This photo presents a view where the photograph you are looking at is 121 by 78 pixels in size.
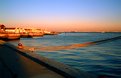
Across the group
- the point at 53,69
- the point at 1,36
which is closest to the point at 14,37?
the point at 1,36

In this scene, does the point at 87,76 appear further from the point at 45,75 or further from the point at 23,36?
the point at 23,36

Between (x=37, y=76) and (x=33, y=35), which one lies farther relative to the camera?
(x=33, y=35)

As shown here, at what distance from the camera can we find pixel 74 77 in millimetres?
7062

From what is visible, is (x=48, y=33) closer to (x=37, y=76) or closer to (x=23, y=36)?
(x=23, y=36)

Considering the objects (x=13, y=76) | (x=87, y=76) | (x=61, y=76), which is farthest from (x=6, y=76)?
(x=87, y=76)

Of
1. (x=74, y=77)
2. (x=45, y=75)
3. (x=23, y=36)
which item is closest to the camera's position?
(x=74, y=77)

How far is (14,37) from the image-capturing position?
7581 centimetres

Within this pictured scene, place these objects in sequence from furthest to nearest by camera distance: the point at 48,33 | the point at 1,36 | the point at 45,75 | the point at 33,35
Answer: the point at 48,33, the point at 33,35, the point at 1,36, the point at 45,75

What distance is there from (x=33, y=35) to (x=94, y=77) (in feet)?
380

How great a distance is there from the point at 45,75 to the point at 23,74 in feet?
2.64

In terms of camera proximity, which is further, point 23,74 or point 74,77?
point 23,74

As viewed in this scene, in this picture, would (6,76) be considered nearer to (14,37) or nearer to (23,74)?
(23,74)

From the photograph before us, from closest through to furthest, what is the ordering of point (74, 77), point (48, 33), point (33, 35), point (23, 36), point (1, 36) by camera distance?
point (74, 77) < point (1, 36) < point (23, 36) < point (33, 35) < point (48, 33)


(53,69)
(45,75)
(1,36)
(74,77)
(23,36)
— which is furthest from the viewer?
(23,36)
